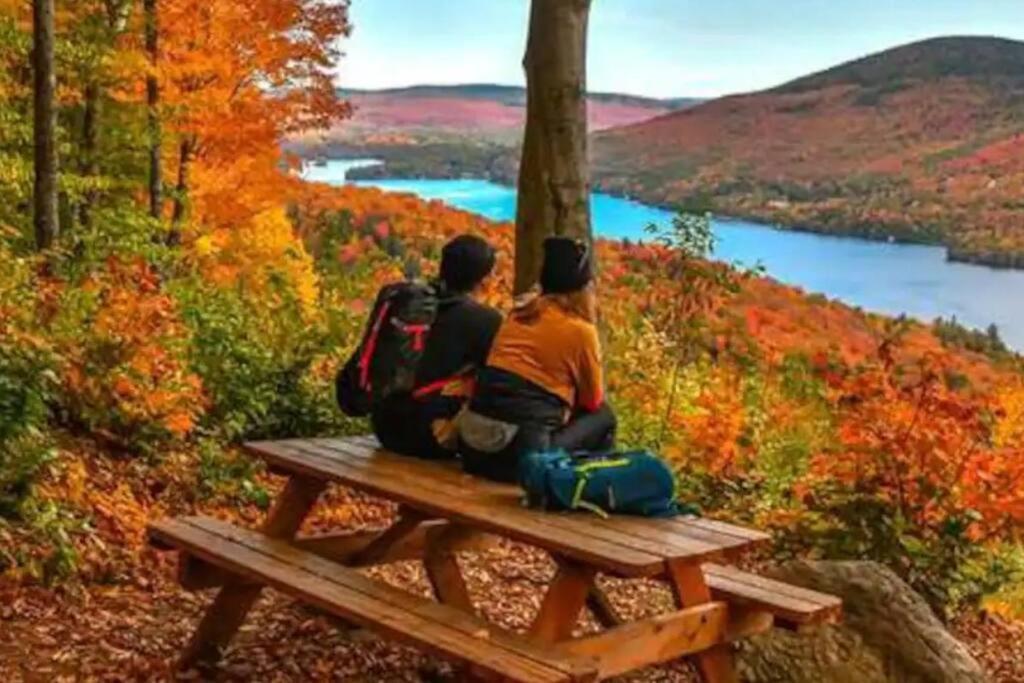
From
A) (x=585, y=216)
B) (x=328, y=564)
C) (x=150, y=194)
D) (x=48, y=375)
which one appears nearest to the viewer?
(x=328, y=564)

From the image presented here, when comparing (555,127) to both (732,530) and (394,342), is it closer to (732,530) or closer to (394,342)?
(394,342)

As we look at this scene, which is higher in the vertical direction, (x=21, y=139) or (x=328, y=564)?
(x=21, y=139)

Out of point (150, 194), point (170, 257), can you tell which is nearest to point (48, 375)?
point (170, 257)

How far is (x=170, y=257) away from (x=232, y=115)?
3.96 meters

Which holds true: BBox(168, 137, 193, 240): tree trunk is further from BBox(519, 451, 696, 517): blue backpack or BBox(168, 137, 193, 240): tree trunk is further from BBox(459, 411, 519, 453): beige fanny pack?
BBox(519, 451, 696, 517): blue backpack

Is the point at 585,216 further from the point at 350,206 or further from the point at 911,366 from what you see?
the point at 350,206

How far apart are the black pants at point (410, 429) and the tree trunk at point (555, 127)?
200 cm

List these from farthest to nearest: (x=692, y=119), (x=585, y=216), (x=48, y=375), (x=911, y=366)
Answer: (x=692, y=119)
(x=911, y=366)
(x=585, y=216)
(x=48, y=375)

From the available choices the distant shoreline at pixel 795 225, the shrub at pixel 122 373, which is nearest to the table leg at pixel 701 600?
the shrub at pixel 122 373

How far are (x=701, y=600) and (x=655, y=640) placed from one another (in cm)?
26

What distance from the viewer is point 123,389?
7426mm

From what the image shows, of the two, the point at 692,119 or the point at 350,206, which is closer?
the point at 350,206

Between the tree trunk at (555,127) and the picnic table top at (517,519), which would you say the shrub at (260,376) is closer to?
the tree trunk at (555,127)

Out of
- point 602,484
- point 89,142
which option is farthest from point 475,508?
point 89,142
